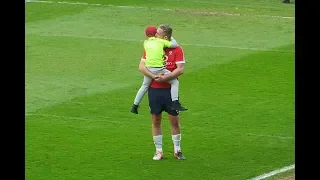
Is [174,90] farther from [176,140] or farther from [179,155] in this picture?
[179,155]

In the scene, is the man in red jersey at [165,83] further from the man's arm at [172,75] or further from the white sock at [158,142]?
the white sock at [158,142]

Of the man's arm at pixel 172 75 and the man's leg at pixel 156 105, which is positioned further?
the man's leg at pixel 156 105

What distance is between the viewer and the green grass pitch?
10289mm

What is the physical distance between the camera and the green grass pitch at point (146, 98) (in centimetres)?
1029

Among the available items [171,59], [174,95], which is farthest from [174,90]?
[171,59]

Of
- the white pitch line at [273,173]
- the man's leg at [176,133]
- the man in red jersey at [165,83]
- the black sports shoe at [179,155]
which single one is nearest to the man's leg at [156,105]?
the man in red jersey at [165,83]

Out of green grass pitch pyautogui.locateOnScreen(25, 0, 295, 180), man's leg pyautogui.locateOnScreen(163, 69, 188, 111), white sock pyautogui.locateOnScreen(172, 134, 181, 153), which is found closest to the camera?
man's leg pyautogui.locateOnScreen(163, 69, 188, 111)

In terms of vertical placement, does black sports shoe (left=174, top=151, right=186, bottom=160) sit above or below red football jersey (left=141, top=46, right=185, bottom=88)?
below

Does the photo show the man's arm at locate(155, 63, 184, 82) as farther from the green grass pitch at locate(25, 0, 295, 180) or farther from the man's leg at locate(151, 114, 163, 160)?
the green grass pitch at locate(25, 0, 295, 180)

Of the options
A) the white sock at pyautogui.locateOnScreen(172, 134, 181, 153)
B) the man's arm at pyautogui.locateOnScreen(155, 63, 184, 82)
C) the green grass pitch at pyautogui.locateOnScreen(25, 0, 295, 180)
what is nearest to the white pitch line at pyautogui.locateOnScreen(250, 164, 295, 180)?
the green grass pitch at pyautogui.locateOnScreen(25, 0, 295, 180)

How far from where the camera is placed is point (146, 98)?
15141 millimetres

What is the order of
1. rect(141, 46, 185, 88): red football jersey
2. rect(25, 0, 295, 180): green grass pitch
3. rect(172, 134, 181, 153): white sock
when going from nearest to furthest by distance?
rect(141, 46, 185, 88): red football jersey
rect(172, 134, 181, 153): white sock
rect(25, 0, 295, 180): green grass pitch

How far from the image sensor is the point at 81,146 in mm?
11250
